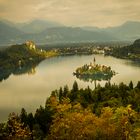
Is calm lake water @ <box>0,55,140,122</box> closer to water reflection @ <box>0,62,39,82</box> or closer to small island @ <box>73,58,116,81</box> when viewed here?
small island @ <box>73,58,116,81</box>

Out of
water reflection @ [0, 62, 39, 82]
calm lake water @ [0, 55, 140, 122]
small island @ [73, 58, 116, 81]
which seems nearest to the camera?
calm lake water @ [0, 55, 140, 122]

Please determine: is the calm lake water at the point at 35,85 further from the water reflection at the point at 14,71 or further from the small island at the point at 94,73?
the water reflection at the point at 14,71

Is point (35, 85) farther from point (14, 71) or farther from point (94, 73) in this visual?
point (14, 71)

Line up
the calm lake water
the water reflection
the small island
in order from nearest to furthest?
1. the calm lake water
2. the small island
3. the water reflection

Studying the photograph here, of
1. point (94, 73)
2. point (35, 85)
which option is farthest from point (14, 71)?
point (35, 85)

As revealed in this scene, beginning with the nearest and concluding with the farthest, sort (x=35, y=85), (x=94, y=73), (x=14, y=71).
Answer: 1. (x=35, y=85)
2. (x=94, y=73)
3. (x=14, y=71)

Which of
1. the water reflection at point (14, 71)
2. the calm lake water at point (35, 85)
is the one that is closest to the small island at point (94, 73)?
the calm lake water at point (35, 85)

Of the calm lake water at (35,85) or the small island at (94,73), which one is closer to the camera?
the calm lake water at (35,85)

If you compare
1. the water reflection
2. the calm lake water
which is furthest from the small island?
the water reflection

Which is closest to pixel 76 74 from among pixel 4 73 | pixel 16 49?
pixel 4 73

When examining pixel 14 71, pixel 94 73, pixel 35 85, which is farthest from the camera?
pixel 14 71

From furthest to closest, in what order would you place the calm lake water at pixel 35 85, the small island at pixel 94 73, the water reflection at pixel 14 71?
1. the water reflection at pixel 14 71
2. the small island at pixel 94 73
3. the calm lake water at pixel 35 85
